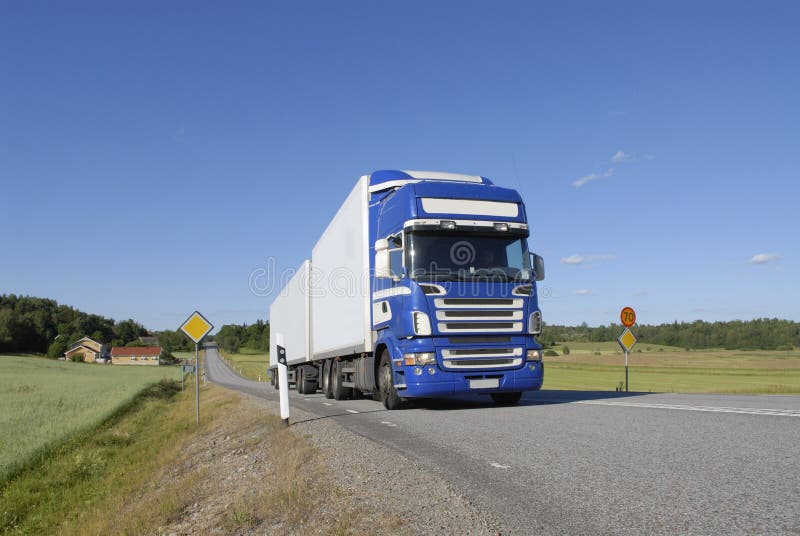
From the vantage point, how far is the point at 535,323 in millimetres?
10883

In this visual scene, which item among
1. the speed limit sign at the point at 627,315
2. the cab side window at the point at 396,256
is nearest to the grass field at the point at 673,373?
the speed limit sign at the point at 627,315

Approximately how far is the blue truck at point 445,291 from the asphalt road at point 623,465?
3.86 ft

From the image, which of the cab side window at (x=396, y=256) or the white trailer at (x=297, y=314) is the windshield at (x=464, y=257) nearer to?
the cab side window at (x=396, y=256)

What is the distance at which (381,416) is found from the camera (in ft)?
35.4

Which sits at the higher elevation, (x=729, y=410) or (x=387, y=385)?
(x=387, y=385)

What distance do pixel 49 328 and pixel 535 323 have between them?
139 meters

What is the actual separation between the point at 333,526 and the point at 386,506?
1.53 ft

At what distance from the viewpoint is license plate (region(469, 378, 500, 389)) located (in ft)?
34.6

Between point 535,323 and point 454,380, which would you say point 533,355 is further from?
point 454,380

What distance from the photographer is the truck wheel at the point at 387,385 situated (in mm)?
11461

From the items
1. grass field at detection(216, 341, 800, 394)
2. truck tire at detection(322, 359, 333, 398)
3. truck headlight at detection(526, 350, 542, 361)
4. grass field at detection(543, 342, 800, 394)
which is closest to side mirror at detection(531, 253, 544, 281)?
truck headlight at detection(526, 350, 542, 361)

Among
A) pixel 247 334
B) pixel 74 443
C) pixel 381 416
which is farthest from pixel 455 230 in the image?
pixel 247 334

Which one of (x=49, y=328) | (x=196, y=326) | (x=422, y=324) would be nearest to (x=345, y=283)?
(x=196, y=326)

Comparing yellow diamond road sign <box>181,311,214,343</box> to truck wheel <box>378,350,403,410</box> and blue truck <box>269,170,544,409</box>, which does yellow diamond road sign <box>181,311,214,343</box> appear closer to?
blue truck <box>269,170,544,409</box>
